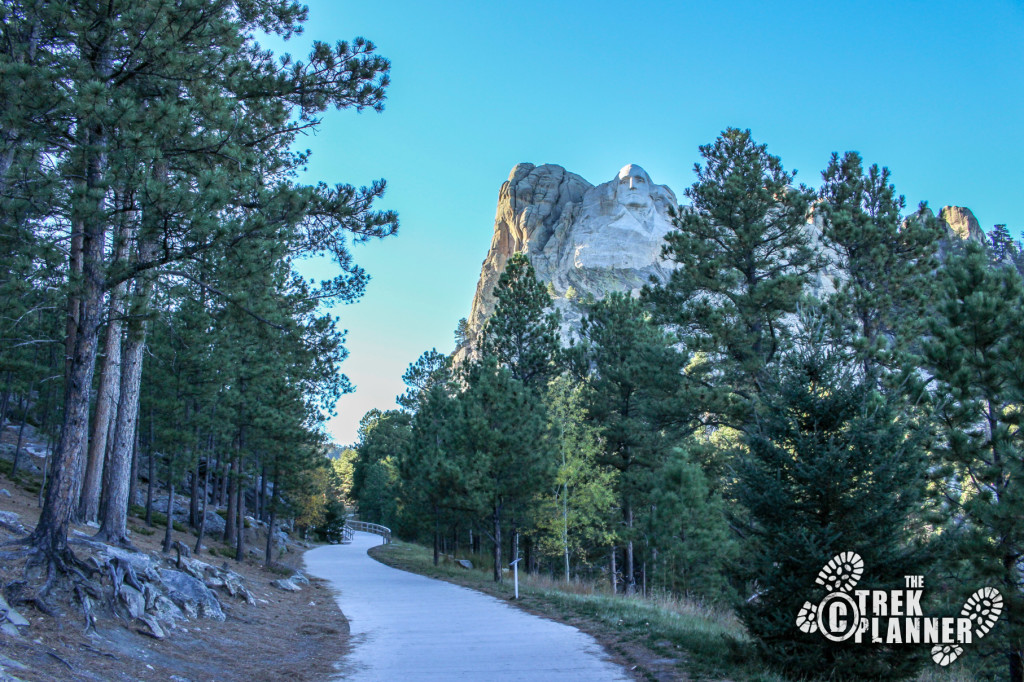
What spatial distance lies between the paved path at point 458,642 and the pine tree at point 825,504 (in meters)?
1.95

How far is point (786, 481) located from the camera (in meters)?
7.34

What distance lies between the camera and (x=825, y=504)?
23.1 feet

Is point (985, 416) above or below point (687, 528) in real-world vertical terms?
above

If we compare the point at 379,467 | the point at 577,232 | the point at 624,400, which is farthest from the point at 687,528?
the point at 577,232

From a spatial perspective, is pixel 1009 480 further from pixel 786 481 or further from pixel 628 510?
pixel 628 510

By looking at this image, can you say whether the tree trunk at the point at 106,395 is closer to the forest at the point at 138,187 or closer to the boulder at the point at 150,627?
the forest at the point at 138,187

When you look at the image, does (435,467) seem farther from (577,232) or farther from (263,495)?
(577,232)

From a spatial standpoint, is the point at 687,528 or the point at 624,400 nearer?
the point at 687,528

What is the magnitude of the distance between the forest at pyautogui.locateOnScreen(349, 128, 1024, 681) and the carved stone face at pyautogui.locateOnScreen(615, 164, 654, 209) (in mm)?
72795

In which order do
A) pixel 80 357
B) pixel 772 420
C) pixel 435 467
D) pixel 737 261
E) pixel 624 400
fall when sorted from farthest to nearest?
1. pixel 624 400
2. pixel 435 467
3. pixel 737 261
4. pixel 80 357
5. pixel 772 420

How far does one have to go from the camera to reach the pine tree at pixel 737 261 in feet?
61.7

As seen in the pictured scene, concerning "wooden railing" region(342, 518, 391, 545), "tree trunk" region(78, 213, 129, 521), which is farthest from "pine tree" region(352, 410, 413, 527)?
"tree trunk" region(78, 213, 129, 521)

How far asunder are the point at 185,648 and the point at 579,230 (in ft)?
350

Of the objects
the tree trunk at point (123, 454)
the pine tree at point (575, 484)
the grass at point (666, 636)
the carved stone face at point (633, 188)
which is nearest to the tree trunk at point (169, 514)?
the tree trunk at point (123, 454)
